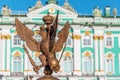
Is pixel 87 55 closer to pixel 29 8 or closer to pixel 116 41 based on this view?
pixel 116 41

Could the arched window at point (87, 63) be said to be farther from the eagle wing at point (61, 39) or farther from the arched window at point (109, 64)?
the eagle wing at point (61, 39)

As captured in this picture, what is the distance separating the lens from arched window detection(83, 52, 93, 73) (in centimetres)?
5197

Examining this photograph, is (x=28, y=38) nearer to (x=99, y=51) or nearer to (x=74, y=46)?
(x=74, y=46)

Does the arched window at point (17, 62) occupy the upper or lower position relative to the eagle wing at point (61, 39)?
lower

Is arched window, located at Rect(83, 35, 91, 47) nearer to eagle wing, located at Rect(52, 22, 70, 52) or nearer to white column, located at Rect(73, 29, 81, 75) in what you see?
white column, located at Rect(73, 29, 81, 75)

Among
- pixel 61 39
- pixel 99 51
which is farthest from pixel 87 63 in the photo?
pixel 61 39

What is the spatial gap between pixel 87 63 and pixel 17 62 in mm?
6987

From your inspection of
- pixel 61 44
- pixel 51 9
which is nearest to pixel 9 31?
pixel 51 9

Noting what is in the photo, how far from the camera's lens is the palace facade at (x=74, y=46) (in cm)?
5150

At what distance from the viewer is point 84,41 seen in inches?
2078

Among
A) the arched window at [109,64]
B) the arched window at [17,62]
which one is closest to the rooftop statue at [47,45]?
the arched window at [17,62]

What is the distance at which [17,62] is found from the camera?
5181 centimetres

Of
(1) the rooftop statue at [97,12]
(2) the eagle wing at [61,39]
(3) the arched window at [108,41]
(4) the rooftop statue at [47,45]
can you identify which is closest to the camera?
(4) the rooftop statue at [47,45]

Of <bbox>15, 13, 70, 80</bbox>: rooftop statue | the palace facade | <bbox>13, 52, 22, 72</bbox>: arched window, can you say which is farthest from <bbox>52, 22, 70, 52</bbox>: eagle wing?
<bbox>13, 52, 22, 72</bbox>: arched window
